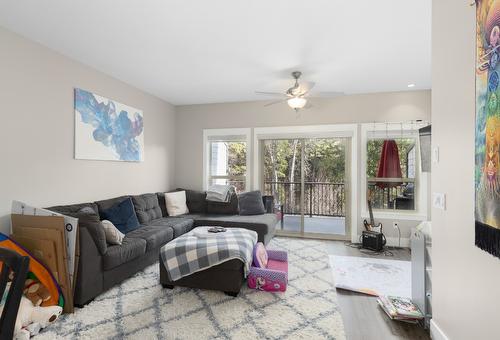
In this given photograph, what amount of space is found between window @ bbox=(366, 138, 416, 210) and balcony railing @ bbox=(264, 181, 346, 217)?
676 mm

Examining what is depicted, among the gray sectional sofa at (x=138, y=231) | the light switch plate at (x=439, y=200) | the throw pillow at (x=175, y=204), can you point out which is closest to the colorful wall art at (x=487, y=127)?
the light switch plate at (x=439, y=200)

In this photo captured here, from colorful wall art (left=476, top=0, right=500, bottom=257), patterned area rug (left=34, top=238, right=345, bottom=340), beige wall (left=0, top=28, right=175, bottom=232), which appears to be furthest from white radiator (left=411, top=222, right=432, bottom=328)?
beige wall (left=0, top=28, right=175, bottom=232)

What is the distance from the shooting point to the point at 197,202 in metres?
4.85

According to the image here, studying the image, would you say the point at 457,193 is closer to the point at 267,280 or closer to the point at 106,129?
the point at 267,280

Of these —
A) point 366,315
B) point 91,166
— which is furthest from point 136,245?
point 366,315

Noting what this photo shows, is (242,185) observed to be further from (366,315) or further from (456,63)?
(456,63)

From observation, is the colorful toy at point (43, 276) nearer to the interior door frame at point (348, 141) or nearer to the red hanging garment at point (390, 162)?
the interior door frame at point (348, 141)

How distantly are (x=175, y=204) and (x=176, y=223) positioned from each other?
0.73 m

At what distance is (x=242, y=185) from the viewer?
5223mm

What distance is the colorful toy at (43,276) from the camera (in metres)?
2.14

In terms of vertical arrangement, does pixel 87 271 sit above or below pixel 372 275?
above

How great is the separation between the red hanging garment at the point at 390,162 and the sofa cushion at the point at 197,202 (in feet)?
10.8

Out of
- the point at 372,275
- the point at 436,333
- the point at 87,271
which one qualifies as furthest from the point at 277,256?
the point at 87,271

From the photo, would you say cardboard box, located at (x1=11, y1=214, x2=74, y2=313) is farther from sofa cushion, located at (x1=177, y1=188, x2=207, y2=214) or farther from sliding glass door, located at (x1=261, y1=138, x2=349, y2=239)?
sliding glass door, located at (x1=261, y1=138, x2=349, y2=239)
